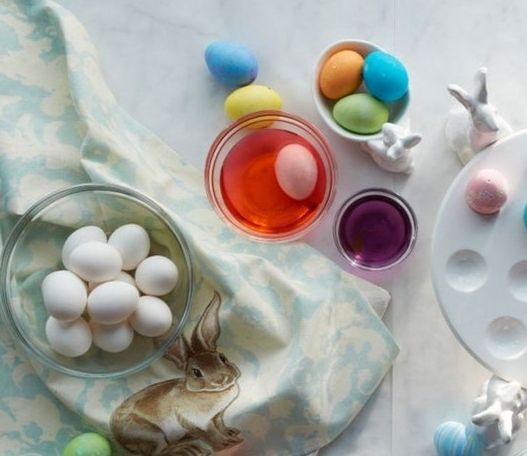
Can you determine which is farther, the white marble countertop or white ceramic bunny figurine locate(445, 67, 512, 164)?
the white marble countertop

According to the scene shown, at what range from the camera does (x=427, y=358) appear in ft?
3.41

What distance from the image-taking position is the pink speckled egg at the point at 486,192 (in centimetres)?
95

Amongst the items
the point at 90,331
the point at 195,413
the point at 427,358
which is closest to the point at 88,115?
the point at 90,331

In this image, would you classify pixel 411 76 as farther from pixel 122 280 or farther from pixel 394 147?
pixel 122 280

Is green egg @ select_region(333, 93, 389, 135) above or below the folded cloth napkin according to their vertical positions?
above

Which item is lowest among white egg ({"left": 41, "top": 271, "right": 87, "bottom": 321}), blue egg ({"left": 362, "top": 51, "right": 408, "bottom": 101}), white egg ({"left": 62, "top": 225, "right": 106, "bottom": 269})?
white egg ({"left": 41, "top": 271, "right": 87, "bottom": 321})

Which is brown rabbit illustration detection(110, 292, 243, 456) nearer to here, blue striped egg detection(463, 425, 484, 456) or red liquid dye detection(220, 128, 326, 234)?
red liquid dye detection(220, 128, 326, 234)

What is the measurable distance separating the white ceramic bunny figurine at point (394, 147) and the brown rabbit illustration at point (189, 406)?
0.24m

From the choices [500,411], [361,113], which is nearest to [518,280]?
[500,411]

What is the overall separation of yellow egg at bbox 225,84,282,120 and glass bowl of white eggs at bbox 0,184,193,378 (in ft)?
0.48

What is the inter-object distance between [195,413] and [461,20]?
549mm

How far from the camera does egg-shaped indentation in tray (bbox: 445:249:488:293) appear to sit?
3.21 ft

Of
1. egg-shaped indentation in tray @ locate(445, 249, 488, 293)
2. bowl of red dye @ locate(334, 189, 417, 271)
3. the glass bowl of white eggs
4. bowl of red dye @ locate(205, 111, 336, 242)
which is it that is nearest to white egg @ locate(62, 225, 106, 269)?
the glass bowl of white eggs

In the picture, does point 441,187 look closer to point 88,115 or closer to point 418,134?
point 418,134
